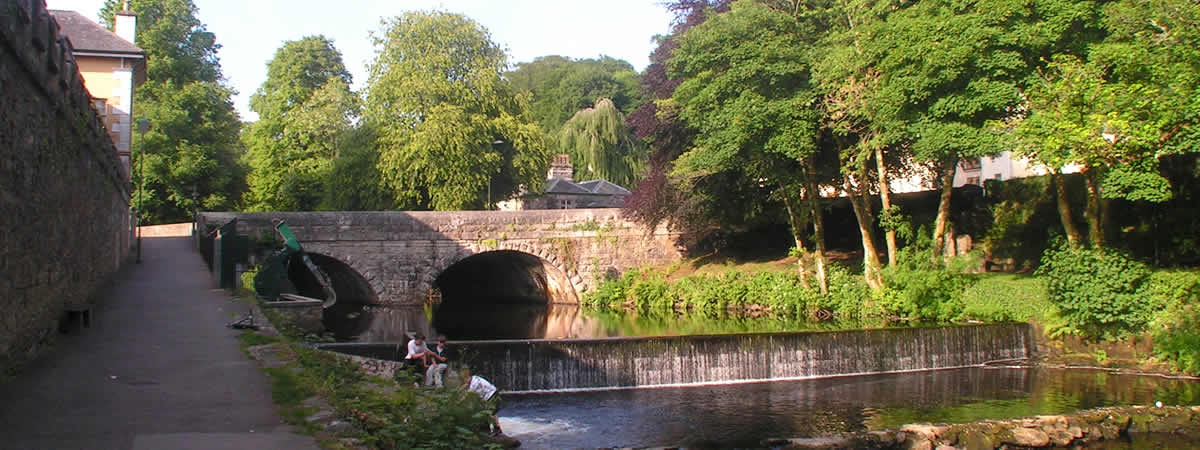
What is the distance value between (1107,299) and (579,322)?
13.4 meters

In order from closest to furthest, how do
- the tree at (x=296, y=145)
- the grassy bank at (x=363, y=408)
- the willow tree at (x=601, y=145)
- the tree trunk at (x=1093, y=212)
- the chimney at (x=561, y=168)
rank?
Answer: the grassy bank at (x=363, y=408)
the tree trunk at (x=1093, y=212)
the tree at (x=296, y=145)
the willow tree at (x=601, y=145)
the chimney at (x=561, y=168)

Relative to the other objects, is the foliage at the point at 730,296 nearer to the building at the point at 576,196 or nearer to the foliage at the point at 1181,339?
the foliage at the point at 1181,339

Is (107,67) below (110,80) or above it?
above

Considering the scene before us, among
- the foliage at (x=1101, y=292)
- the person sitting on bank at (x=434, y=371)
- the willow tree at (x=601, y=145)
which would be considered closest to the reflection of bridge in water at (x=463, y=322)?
the person sitting on bank at (x=434, y=371)

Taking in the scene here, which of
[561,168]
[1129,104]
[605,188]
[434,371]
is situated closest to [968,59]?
[1129,104]

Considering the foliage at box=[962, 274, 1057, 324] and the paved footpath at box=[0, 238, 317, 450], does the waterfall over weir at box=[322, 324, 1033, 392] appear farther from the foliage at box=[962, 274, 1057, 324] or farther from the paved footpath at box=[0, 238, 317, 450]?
the paved footpath at box=[0, 238, 317, 450]

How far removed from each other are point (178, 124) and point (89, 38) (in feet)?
46.2

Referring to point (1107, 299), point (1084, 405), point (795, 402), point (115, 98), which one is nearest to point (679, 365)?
point (795, 402)

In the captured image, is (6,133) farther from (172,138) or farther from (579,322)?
(172,138)

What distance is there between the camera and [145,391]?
789 cm

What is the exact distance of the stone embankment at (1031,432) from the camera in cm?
1113

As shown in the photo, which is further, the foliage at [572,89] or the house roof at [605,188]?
the foliage at [572,89]

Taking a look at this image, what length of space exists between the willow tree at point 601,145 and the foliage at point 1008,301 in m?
28.5

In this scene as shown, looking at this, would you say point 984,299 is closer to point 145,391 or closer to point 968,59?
point 968,59
